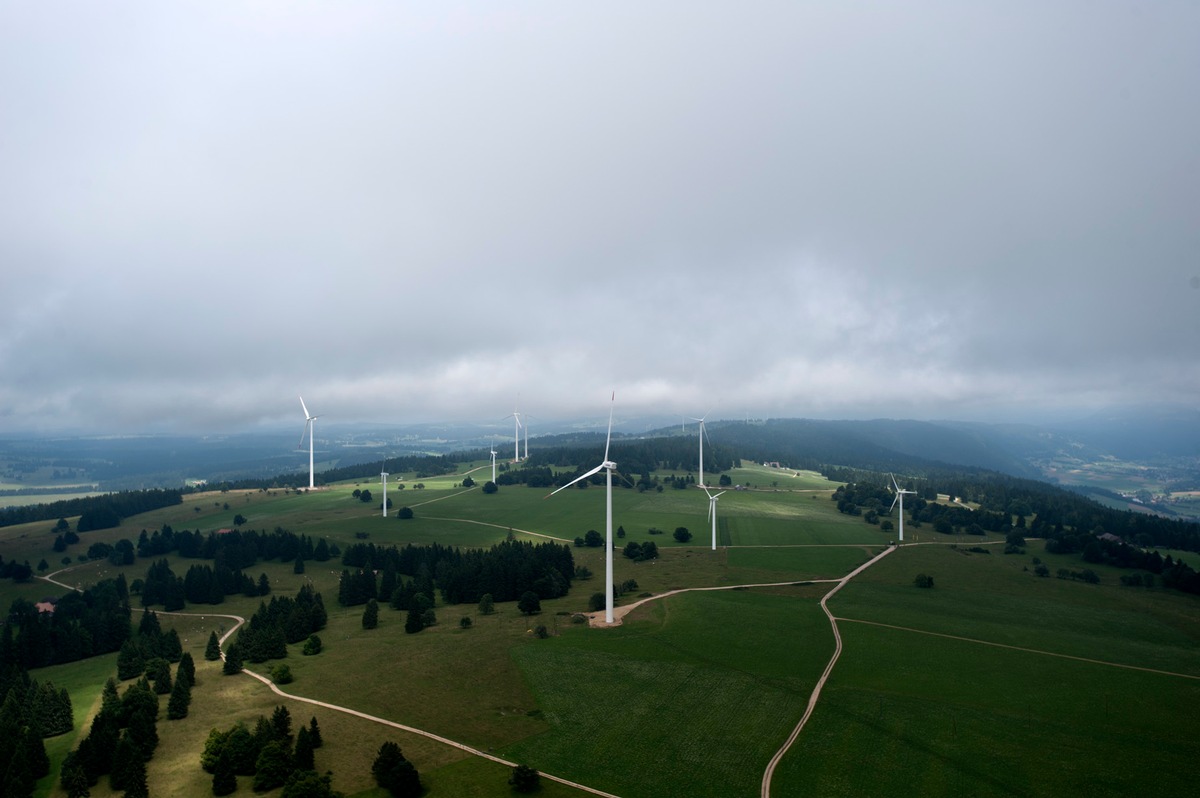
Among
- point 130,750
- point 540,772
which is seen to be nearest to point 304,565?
point 130,750

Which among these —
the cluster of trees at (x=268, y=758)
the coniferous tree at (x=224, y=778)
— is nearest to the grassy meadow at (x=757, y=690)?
the coniferous tree at (x=224, y=778)

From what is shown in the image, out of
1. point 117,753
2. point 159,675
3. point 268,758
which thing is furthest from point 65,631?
point 268,758

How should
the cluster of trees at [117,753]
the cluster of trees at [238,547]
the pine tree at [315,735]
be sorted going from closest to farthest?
1. the cluster of trees at [117,753]
2. the pine tree at [315,735]
3. the cluster of trees at [238,547]

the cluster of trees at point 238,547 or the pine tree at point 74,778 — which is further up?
the pine tree at point 74,778

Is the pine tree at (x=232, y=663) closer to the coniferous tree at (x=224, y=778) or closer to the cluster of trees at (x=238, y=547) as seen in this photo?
the coniferous tree at (x=224, y=778)

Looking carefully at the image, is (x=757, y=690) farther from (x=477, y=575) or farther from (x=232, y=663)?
(x=477, y=575)

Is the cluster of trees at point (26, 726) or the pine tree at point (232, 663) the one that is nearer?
the cluster of trees at point (26, 726)
